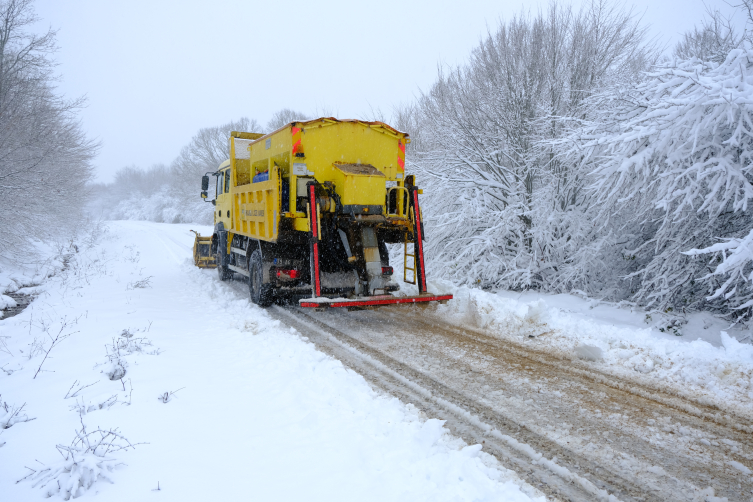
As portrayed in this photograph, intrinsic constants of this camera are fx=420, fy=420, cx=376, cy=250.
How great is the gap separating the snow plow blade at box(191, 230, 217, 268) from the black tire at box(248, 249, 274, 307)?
441 centimetres

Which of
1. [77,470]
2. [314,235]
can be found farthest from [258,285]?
A: [77,470]

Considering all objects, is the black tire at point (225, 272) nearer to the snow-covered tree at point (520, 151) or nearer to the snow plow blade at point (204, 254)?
the snow plow blade at point (204, 254)

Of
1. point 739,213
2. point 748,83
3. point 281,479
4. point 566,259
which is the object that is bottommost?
point 281,479

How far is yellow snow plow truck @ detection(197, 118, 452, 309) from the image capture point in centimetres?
660

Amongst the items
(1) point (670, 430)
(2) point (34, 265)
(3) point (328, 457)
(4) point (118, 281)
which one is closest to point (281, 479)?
(3) point (328, 457)

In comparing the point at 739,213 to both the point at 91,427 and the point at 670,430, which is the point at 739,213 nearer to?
the point at 670,430

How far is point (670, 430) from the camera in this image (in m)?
3.37

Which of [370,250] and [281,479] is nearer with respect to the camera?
[281,479]

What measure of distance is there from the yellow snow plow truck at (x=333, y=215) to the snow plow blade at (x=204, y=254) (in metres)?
4.77

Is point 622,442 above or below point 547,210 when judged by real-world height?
below

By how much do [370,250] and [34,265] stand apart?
43.6ft

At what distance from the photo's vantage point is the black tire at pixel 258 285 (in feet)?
25.7

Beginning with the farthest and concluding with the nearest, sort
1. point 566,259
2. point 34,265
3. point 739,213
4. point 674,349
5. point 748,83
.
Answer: point 34,265, point 566,259, point 739,213, point 748,83, point 674,349

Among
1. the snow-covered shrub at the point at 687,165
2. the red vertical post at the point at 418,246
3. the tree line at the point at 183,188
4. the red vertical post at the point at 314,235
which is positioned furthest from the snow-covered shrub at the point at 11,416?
the tree line at the point at 183,188
